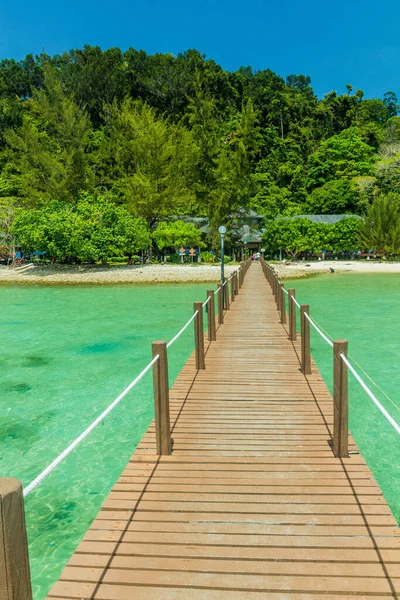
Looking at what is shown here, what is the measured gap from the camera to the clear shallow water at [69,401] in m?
5.59

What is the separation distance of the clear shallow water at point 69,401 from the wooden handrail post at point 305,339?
3.28 meters

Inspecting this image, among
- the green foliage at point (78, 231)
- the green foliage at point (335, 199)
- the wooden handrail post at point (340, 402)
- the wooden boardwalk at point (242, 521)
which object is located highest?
the green foliage at point (335, 199)

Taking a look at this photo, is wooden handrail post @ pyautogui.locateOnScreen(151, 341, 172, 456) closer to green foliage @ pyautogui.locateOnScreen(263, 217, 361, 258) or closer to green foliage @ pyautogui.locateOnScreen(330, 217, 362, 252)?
green foliage @ pyautogui.locateOnScreen(263, 217, 361, 258)

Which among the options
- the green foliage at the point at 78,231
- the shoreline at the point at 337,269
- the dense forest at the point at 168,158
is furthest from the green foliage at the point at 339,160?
the green foliage at the point at 78,231

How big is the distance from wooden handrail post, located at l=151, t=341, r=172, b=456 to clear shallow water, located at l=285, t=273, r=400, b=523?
308cm

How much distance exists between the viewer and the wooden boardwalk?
303cm

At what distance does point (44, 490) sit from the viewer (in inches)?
249

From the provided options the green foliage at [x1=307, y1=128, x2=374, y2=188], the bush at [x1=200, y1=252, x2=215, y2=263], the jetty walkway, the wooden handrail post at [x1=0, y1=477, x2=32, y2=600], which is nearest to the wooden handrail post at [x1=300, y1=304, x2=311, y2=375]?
the jetty walkway

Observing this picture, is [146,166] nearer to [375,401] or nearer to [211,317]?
[211,317]

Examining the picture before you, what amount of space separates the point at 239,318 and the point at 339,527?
425 inches

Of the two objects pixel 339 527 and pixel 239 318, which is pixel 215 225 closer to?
pixel 239 318

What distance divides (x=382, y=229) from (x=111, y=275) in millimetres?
32179

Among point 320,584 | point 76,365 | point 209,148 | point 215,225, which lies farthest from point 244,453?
point 209,148

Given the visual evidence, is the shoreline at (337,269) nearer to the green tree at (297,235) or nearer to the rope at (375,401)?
the green tree at (297,235)
